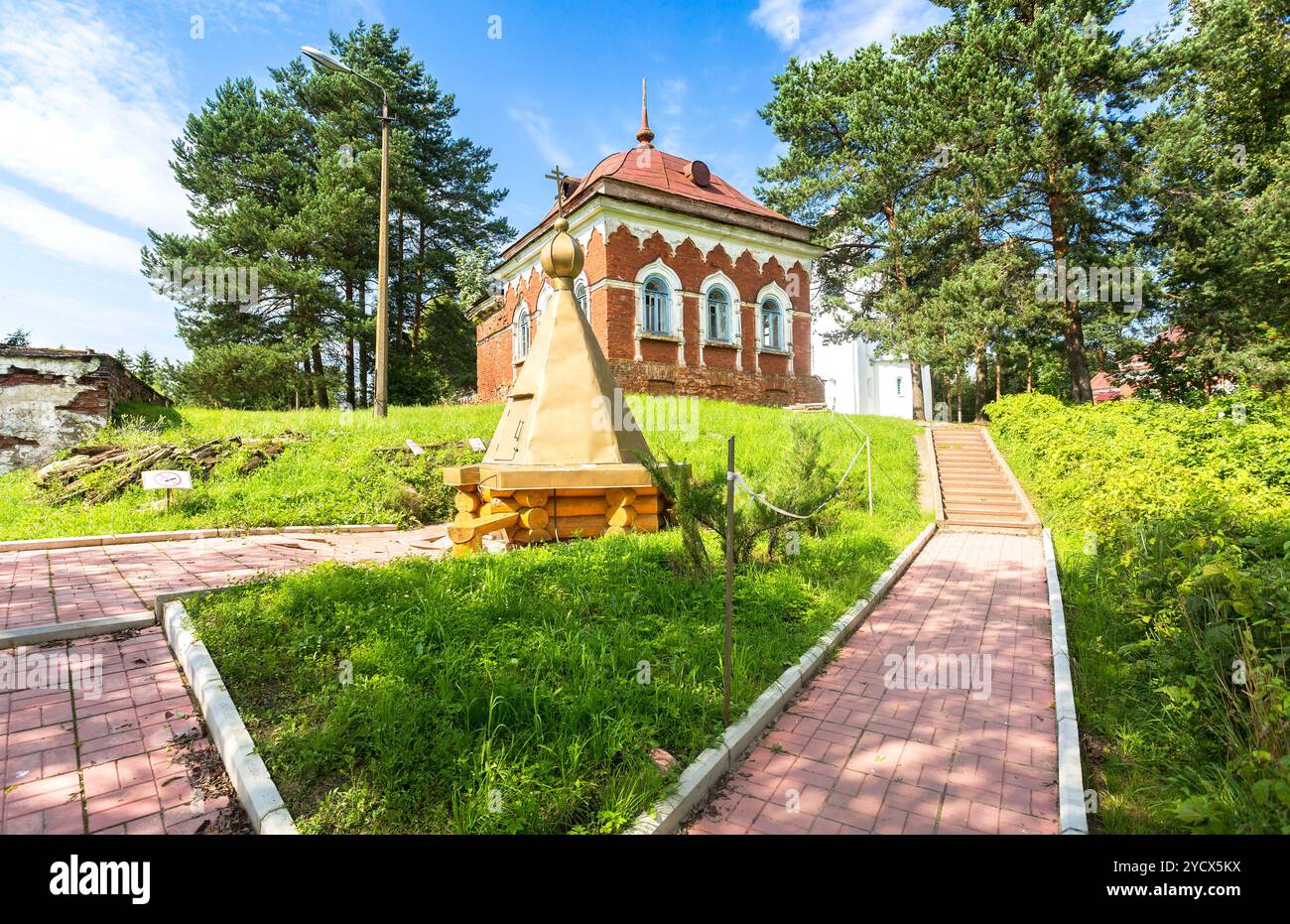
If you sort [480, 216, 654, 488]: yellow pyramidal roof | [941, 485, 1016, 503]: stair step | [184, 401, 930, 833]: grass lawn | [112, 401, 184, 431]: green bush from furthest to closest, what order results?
[112, 401, 184, 431]: green bush, [941, 485, 1016, 503]: stair step, [480, 216, 654, 488]: yellow pyramidal roof, [184, 401, 930, 833]: grass lawn

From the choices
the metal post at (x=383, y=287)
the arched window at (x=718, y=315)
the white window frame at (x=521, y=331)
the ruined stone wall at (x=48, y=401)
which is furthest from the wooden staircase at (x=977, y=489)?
the ruined stone wall at (x=48, y=401)

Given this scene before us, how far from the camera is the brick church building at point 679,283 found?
17.0 meters

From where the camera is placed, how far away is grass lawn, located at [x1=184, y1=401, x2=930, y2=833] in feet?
8.30

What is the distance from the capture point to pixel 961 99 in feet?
62.9

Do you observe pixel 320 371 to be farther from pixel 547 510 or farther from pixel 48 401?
pixel 547 510

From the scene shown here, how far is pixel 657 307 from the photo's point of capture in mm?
17875

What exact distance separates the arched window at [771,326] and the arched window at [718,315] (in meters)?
1.48

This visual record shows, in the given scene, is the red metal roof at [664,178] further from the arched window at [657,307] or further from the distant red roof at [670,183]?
the arched window at [657,307]

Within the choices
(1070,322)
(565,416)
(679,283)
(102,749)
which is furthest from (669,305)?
(102,749)

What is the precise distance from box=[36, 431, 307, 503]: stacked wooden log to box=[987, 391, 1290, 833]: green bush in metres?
11.8

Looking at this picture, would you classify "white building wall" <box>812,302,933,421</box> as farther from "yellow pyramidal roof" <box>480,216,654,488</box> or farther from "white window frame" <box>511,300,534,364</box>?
"yellow pyramidal roof" <box>480,216,654,488</box>

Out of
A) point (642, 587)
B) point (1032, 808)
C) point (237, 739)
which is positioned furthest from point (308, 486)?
point (1032, 808)

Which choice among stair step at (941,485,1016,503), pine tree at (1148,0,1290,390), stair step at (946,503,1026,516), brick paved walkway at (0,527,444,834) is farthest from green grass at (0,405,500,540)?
pine tree at (1148,0,1290,390)
